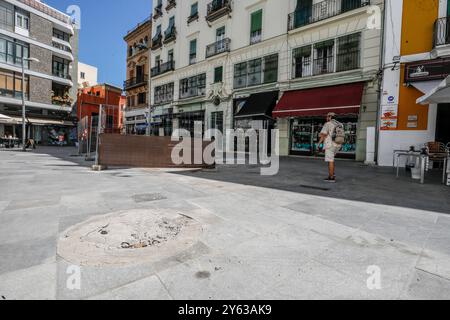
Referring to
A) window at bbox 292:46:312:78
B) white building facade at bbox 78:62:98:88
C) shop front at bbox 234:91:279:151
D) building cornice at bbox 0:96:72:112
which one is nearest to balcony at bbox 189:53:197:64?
shop front at bbox 234:91:279:151

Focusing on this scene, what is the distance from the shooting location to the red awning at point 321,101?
1269cm

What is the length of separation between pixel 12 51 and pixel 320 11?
3172cm

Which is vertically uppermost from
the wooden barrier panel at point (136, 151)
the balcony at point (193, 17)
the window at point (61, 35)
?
the window at point (61, 35)

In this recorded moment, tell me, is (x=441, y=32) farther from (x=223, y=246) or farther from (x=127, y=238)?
(x=127, y=238)

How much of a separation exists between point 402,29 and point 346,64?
289cm

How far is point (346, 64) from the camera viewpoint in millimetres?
13953

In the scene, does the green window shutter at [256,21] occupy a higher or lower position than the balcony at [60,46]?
lower

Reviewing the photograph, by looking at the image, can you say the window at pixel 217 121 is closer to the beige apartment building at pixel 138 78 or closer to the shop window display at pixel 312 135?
the shop window display at pixel 312 135

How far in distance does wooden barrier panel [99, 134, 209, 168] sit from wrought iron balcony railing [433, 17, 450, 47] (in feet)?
35.1

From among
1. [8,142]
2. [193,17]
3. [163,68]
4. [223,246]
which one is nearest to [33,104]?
[8,142]

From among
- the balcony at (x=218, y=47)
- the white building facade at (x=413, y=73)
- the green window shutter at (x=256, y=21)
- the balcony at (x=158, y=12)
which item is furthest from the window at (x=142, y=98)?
the white building facade at (x=413, y=73)

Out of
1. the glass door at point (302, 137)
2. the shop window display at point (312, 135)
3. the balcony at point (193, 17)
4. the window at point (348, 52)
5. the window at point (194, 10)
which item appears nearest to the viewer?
the window at point (348, 52)

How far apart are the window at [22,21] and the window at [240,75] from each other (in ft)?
87.5
